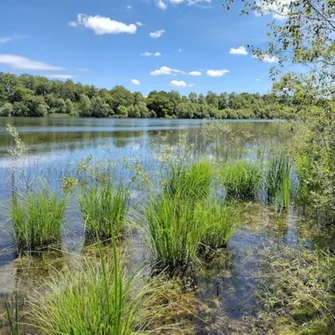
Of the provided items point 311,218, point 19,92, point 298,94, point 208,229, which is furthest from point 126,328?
point 19,92

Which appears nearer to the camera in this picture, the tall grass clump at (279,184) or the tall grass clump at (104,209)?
the tall grass clump at (104,209)

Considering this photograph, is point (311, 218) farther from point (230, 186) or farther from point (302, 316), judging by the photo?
point (302, 316)

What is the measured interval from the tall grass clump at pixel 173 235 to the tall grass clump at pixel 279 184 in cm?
397

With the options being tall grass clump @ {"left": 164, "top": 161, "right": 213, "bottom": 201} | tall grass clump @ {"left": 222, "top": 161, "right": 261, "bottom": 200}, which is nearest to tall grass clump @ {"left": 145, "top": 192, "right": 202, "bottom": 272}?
tall grass clump @ {"left": 164, "top": 161, "right": 213, "bottom": 201}

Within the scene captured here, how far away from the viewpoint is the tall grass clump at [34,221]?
5.35 m

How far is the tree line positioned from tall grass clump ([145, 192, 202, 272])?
7668 centimetres

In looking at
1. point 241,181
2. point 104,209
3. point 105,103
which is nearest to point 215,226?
point 104,209

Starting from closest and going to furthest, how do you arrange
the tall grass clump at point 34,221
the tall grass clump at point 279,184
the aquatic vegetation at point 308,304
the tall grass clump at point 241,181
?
the aquatic vegetation at point 308,304, the tall grass clump at point 34,221, the tall grass clump at point 279,184, the tall grass clump at point 241,181

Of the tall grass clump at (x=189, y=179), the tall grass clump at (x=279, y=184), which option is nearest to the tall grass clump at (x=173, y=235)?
the tall grass clump at (x=189, y=179)

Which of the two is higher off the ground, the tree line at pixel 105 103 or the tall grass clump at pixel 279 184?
the tree line at pixel 105 103

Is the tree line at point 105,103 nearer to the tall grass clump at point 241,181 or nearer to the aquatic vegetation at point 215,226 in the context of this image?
the tall grass clump at point 241,181

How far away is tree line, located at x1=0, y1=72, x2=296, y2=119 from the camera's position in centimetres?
8444

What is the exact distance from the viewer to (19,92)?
3447 inches

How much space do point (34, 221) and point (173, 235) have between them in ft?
8.25
